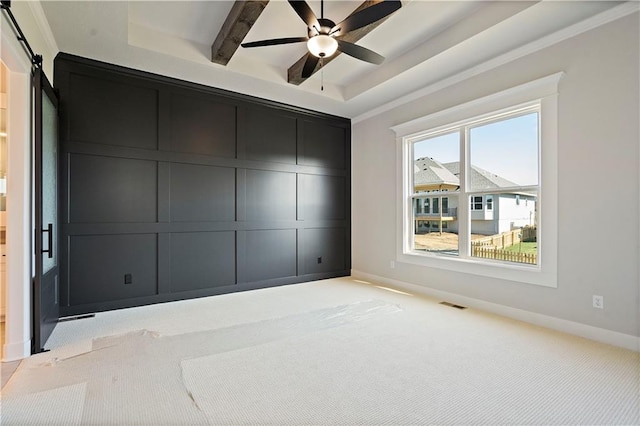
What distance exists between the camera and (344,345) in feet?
Answer: 9.14

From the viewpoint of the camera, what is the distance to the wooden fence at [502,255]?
349 centimetres

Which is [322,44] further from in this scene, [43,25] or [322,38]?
[43,25]

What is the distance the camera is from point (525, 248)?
3543 mm

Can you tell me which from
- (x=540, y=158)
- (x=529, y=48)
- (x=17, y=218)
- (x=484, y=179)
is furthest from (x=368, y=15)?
(x=17, y=218)

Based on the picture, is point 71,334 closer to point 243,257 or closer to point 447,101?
point 243,257

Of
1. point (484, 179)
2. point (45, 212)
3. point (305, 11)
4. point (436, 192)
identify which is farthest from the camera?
point (436, 192)

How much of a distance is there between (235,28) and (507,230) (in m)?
3.71

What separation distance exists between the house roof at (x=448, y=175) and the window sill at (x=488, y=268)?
942 mm

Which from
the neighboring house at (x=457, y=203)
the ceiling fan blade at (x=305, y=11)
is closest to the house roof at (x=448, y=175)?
the neighboring house at (x=457, y=203)

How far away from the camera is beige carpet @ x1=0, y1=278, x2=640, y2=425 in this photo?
6.07 feet

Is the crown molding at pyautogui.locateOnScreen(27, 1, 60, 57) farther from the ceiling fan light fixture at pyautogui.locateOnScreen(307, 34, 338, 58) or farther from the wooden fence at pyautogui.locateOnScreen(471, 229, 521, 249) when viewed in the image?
the wooden fence at pyautogui.locateOnScreen(471, 229, 521, 249)

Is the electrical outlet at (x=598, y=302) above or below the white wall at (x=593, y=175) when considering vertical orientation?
below

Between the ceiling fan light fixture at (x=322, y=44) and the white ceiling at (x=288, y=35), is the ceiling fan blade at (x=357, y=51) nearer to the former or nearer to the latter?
the ceiling fan light fixture at (x=322, y=44)

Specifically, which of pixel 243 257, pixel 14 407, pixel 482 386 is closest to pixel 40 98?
pixel 14 407
